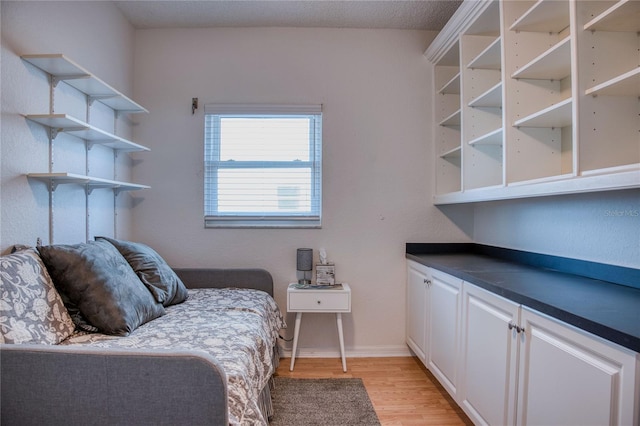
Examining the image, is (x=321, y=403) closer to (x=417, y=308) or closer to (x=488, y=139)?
(x=417, y=308)

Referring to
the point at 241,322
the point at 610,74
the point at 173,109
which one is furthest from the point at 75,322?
the point at 610,74

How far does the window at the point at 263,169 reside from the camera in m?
2.76

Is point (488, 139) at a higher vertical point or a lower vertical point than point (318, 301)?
higher

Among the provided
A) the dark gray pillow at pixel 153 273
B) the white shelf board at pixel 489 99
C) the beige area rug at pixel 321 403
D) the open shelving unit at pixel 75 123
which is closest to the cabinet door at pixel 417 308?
the beige area rug at pixel 321 403

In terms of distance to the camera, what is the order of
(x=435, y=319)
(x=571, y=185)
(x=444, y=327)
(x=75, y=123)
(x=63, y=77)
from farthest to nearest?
(x=435, y=319), (x=444, y=327), (x=63, y=77), (x=75, y=123), (x=571, y=185)

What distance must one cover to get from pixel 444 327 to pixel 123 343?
5.78 ft

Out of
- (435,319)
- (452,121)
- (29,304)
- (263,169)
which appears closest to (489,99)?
(452,121)

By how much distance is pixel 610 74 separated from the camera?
4.30 feet

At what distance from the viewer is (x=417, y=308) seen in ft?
8.11

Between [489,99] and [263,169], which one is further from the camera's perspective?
[263,169]

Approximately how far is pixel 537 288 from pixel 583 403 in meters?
0.47

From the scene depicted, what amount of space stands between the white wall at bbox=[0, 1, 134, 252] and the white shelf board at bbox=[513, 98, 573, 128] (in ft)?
8.44

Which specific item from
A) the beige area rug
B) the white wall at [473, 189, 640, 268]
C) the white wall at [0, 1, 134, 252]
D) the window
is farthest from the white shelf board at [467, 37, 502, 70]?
the white wall at [0, 1, 134, 252]

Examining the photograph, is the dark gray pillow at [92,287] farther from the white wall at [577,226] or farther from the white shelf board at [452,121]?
the white shelf board at [452,121]
